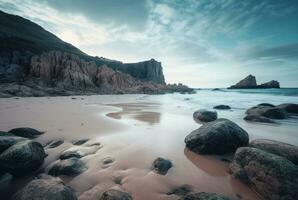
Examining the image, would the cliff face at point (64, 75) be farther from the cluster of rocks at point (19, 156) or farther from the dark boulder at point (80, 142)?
the cluster of rocks at point (19, 156)

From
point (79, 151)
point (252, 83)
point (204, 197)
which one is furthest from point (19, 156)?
point (252, 83)

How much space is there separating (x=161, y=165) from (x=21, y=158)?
2.40 m

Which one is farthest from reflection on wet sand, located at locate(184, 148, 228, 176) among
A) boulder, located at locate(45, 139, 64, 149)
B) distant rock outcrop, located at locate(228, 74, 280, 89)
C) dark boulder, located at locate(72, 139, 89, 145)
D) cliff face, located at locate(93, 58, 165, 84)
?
cliff face, located at locate(93, 58, 165, 84)

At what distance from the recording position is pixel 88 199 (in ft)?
8.18

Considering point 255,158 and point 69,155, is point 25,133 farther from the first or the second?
point 255,158

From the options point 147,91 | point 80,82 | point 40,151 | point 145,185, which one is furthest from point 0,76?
point 145,185

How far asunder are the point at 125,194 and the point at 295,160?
A: 121 inches

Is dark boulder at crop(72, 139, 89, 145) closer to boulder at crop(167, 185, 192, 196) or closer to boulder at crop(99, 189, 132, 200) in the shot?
boulder at crop(99, 189, 132, 200)

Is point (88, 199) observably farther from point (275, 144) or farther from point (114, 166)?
point (275, 144)

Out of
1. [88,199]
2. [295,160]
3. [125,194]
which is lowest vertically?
[88,199]

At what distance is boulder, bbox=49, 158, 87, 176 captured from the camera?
310 centimetres

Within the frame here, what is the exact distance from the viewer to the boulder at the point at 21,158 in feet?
9.66

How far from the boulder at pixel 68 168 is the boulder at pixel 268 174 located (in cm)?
270

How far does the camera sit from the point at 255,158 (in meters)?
2.85
